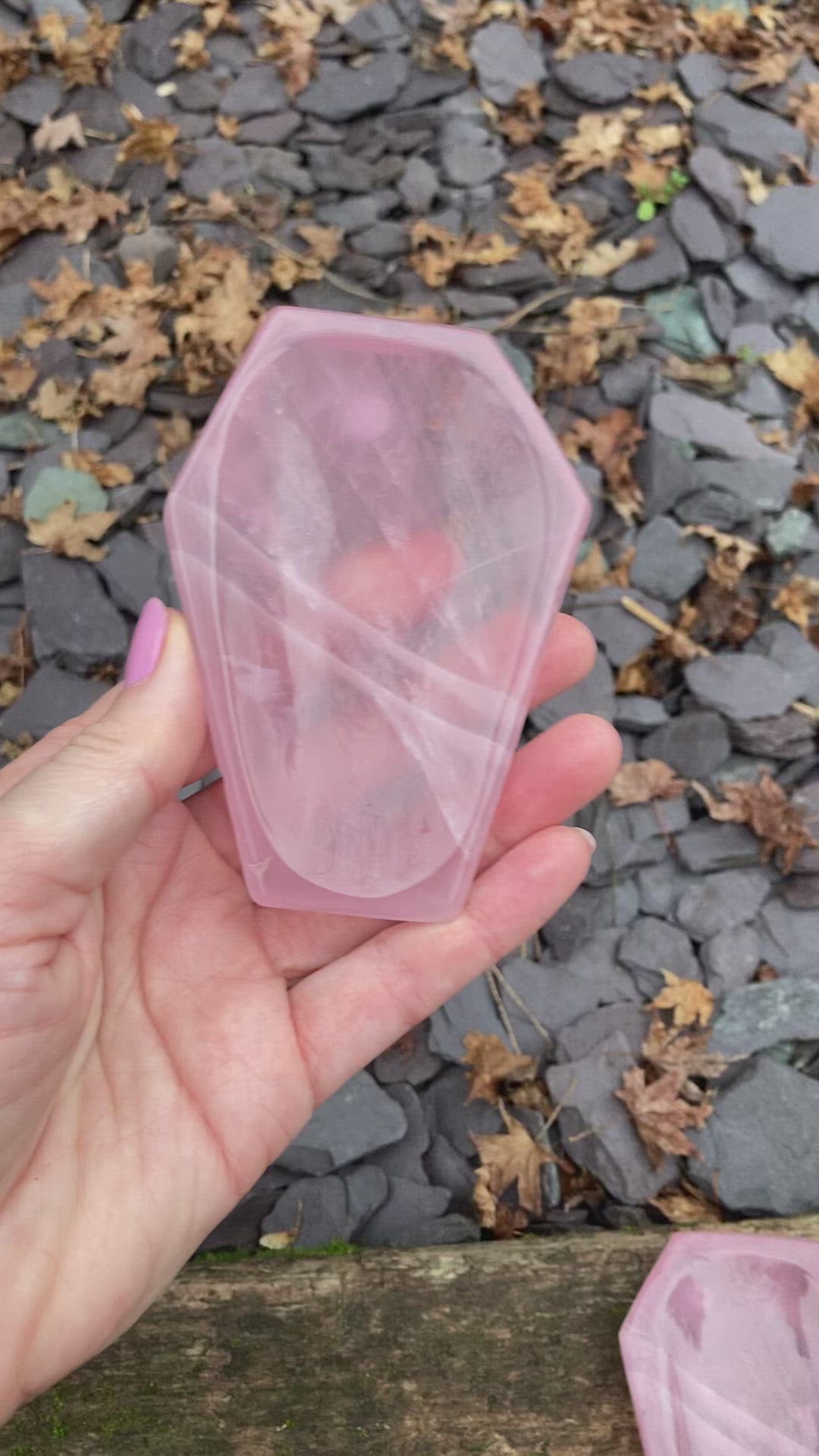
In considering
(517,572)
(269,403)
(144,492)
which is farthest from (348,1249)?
(144,492)

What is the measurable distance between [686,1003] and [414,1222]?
585mm

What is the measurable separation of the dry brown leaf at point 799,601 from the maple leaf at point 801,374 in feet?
1.30

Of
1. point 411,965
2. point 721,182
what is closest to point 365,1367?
point 411,965

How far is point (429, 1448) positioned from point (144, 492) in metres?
1.72

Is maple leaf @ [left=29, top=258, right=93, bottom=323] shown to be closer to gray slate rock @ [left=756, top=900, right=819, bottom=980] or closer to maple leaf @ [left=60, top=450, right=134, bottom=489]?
maple leaf @ [left=60, top=450, right=134, bottom=489]

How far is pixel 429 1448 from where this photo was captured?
145 cm

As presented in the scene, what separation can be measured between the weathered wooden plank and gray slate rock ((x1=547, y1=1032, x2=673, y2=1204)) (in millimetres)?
155

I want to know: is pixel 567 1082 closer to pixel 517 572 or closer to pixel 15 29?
pixel 517 572

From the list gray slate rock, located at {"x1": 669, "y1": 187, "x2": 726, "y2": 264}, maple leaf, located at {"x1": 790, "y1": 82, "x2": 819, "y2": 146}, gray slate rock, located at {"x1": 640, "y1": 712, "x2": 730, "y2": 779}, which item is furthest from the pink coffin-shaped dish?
maple leaf, located at {"x1": 790, "y1": 82, "x2": 819, "y2": 146}

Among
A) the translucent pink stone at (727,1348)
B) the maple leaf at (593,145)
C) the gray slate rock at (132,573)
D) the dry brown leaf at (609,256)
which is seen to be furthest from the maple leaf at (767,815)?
the maple leaf at (593,145)

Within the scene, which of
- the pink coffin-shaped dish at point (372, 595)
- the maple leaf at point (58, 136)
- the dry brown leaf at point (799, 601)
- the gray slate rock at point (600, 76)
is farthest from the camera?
the gray slate rock at point (600, 76)

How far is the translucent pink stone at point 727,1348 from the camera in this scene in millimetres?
1445

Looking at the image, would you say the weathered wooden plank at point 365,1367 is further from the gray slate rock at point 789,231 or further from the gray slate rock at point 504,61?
the gray slate rock at point 504,61

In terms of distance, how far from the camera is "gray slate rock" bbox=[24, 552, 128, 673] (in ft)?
6.82
